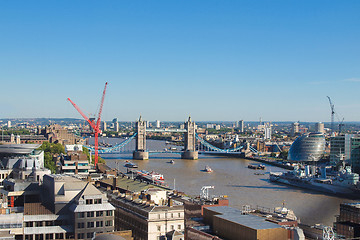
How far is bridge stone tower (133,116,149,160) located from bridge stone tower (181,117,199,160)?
22.1 ft

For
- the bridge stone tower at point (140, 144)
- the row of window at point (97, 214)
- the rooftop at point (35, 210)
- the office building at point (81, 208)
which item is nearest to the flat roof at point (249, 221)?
the row of window at point (97, 214)

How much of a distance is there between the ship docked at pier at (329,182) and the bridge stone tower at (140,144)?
2696cm

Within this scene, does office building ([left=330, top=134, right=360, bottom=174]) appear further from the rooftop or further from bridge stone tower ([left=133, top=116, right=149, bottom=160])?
the rooftop

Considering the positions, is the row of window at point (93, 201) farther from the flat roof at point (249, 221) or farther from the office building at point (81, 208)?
the flat roof at point (249, 221)

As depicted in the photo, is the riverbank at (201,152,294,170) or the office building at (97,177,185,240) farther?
the riverbank at (201,152,294,170)

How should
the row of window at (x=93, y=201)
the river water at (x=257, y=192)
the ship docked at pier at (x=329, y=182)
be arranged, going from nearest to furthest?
1. the row of window at (x=93, y=201)
2. the river water at (x=257, y=192)
3. the ship docked at pier at (x=329, y=182)

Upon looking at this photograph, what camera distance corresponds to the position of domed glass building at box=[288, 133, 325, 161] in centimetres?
6444

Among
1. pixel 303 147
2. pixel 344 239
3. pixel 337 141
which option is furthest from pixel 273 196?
pixel 303 147

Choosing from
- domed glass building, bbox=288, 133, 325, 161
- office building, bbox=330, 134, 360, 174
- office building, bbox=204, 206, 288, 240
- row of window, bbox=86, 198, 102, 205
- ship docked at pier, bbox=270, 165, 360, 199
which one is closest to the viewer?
office building, bbox=204, 206, 288, 240

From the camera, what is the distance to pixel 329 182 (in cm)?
4362

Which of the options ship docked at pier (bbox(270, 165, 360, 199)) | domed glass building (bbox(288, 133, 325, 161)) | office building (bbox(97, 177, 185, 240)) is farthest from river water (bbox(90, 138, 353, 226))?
domed glass building (bbox(288, 133, 325, 161))

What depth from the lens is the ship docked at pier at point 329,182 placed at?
40688mm

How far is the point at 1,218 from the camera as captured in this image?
16.3 m

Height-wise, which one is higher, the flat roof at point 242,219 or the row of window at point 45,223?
the flat roof at point 242,219
